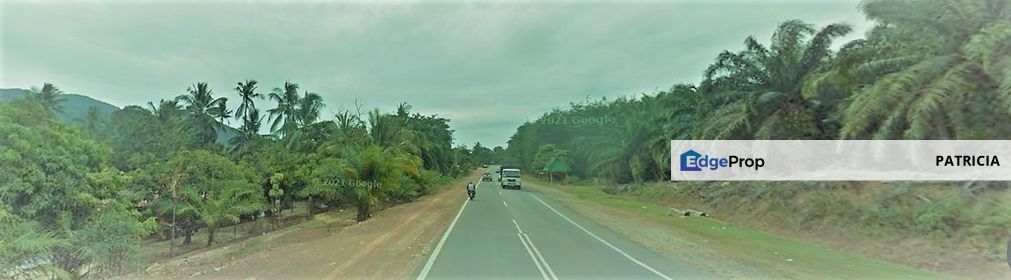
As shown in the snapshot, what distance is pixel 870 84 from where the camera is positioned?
50.1 ft

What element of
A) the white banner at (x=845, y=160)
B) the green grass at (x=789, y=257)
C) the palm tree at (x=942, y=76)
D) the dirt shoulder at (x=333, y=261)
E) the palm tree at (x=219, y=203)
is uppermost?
the palm tree at (x=942, y=76)

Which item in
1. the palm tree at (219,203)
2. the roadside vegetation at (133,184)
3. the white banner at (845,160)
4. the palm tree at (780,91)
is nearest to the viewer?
the roadside vegetation at (133,184)

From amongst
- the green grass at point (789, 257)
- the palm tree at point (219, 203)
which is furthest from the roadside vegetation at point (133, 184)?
the green grass at point (789, 257)

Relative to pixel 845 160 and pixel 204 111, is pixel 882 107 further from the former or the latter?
pixel 204 111

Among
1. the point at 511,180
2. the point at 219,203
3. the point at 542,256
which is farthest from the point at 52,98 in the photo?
the point at 542,256

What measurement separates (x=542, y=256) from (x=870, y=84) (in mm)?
11466

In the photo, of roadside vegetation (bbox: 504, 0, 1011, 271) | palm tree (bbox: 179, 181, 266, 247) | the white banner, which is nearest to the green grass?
roadside vegetation (bbox: 504, 0, 1011, 271)

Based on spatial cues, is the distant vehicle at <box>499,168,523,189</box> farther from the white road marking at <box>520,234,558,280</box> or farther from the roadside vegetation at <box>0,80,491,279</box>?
the white road marking at <box>520,234,558,280</box>

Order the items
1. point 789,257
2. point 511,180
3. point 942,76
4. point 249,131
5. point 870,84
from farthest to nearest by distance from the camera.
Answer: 1. point 249,131
2. point 511,180
3. point 870,84
4. point 942,76
5. point 789,257

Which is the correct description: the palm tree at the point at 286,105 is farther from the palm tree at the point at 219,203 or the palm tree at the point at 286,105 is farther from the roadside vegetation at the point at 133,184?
the palm tree at the point at 219,203

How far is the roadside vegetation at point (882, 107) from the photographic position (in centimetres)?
1148

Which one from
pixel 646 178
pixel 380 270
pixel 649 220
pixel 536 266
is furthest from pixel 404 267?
pixel 646 178

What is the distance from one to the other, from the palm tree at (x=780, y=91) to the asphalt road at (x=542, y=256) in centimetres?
896

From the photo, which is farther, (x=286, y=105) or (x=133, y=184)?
(x=286, y=105)
